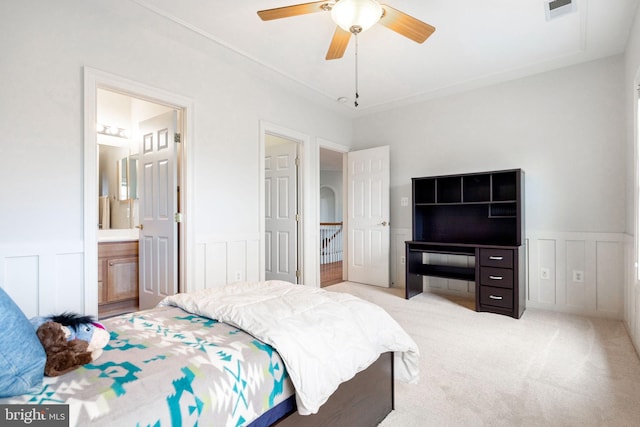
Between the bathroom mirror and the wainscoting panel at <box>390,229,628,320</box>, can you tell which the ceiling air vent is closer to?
the wainscoting panel at <box>390,229,628,320</box>

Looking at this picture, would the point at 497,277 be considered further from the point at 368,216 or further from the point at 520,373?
the point at 368,216

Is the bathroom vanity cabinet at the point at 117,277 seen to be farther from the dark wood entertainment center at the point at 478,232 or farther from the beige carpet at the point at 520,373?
the dark wood entertainment center at the point at 478,232

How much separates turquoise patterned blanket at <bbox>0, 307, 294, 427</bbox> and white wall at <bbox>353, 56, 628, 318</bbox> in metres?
3.61

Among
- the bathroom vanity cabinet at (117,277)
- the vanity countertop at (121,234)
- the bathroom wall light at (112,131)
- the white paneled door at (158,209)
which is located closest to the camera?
the white paneled door at (158,209)

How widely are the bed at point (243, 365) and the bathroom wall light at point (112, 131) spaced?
3316 millimetres

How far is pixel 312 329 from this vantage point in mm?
1312

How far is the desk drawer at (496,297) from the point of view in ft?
11.1

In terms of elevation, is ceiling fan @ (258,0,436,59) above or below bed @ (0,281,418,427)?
above

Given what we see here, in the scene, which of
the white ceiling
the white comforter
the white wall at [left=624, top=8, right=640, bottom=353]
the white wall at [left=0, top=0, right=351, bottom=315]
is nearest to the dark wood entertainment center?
the white wall at [left=624, top=8, right=640, bottom=353]

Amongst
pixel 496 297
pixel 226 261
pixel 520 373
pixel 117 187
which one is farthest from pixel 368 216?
pixel 117 187

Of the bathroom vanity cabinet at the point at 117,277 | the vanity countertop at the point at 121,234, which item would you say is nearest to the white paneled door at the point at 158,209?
the bathroom vanity cabinet at the point at 117,277

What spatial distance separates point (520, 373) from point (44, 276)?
3294mm

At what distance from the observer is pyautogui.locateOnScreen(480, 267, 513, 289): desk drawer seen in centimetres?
338

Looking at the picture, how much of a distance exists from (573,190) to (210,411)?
404cm
